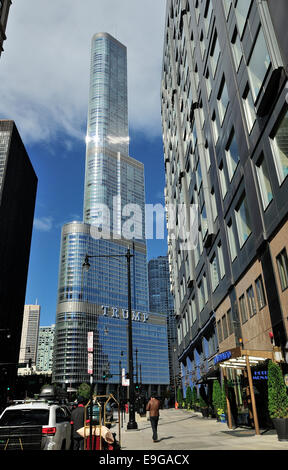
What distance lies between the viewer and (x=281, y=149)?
54.2ft

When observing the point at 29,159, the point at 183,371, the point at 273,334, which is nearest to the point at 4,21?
the point at 273,334

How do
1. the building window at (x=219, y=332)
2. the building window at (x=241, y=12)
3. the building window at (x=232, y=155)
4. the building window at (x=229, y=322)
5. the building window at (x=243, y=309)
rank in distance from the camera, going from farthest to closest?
the building window at (x=219, y=332), the building window at (x=229, y=322), the building window at (x=232, y=155), the building window at (x=243, y=309), the building window at (x=241, y=12)

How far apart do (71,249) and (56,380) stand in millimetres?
66648

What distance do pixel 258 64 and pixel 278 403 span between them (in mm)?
15924

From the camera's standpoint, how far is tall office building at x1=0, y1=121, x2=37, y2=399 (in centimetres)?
13550

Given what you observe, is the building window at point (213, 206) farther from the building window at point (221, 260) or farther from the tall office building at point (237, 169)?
the building window at point (221, 260)

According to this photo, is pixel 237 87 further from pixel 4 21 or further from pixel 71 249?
pixel 71 249

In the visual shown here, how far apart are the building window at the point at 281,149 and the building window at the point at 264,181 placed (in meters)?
1.69

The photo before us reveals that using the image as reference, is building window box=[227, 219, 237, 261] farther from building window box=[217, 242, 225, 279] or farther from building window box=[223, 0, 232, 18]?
building window box=[223, 0, 232, 18]

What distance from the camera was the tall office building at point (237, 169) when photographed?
16.5 metres

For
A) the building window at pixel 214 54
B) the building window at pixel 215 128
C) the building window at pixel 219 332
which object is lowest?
the building window at pixel 219 332

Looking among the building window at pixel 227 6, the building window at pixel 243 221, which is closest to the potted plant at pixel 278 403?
the building window at pixel 243 221

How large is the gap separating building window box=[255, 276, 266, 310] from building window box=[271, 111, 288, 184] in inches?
233

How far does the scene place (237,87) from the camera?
22406 millimetres
